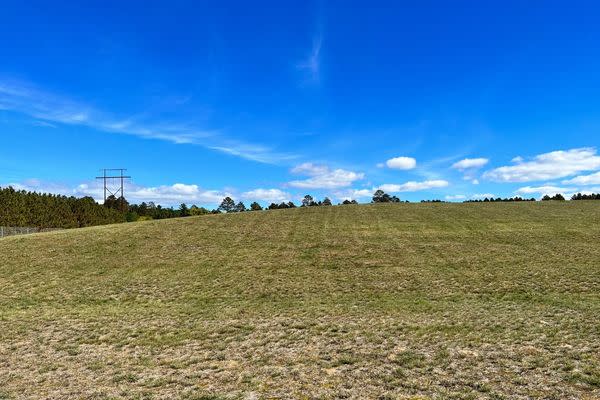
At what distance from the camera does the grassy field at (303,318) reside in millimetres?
8094

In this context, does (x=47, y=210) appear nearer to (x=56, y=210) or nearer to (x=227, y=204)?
(x=56, y=210)

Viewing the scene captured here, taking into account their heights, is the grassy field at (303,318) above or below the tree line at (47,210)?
below

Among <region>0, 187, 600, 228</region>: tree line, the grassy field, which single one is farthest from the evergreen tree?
the grassy field

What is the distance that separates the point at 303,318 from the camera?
13805 millimetres

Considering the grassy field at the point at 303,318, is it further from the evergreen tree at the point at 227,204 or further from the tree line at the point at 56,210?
the evergreen tree at the point at 227,204

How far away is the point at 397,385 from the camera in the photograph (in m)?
7.78

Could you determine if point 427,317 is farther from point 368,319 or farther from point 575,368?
point 575,368

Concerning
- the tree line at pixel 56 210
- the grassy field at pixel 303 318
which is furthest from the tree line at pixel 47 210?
the grassy field at pixel 303 318

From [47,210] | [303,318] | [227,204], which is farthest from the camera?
[227,204]

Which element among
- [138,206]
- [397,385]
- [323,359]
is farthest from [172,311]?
[138,206]

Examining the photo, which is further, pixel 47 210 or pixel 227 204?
pixel 227 204

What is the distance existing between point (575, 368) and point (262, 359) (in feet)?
21.6

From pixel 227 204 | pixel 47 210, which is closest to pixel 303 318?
pixel 47 210

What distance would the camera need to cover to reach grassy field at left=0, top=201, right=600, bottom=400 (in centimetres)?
809
